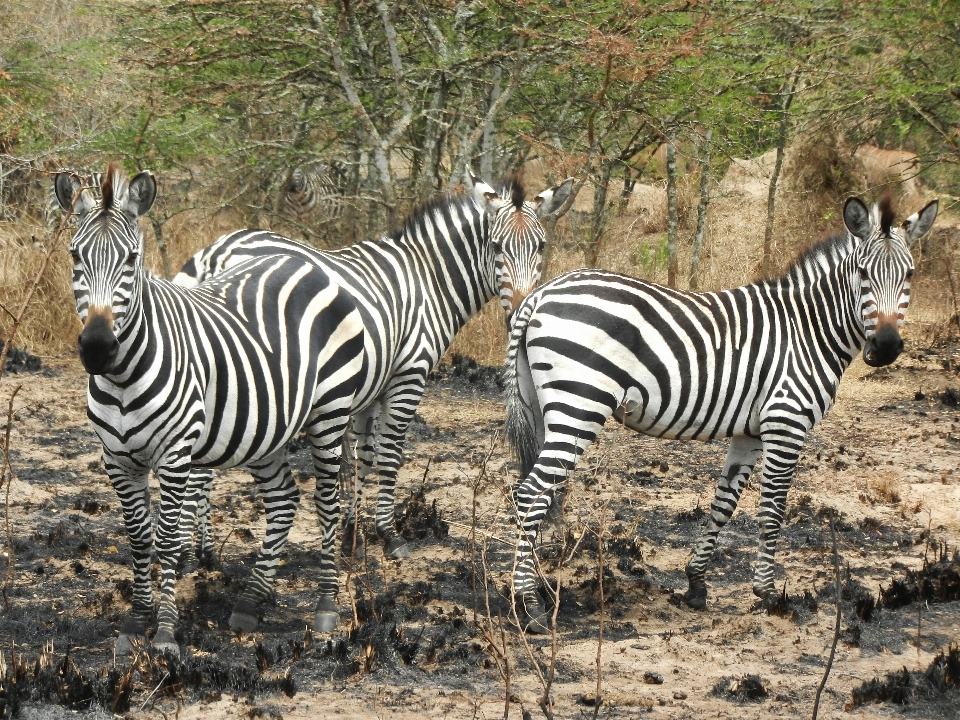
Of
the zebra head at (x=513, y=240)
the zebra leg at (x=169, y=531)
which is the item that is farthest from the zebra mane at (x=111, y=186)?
the zebra head at (x=513, y=240)

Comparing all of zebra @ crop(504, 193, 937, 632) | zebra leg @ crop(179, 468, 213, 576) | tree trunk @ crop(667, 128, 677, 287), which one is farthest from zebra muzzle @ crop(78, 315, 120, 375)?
tree trunk @ crop(667, 128, 677, 287)

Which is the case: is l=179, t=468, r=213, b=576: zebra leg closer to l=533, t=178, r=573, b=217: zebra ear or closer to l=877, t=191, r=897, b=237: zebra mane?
l=533, t=178, r=573, b=217: zebra ear

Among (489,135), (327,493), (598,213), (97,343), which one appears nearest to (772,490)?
(327,493)

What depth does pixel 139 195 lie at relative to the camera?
4.57 metres

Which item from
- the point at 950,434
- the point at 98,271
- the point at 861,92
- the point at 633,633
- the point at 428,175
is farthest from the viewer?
the point at 861,92

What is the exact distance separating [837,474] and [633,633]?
153 inches

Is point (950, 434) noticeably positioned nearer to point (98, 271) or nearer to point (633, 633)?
point (633, 633)

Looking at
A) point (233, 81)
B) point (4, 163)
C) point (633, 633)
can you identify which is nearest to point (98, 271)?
point (633, 633)

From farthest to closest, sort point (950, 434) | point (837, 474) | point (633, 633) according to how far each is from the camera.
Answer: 1. point (950, 434)
2. point (837, 474)
3. point (633, 633)

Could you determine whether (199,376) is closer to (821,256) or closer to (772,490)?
(772,490)

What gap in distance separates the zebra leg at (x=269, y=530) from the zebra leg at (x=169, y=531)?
1.79 feet

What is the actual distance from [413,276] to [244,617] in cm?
279

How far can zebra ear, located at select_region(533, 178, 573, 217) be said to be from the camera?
25.3 feet

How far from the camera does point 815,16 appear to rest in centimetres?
1220
